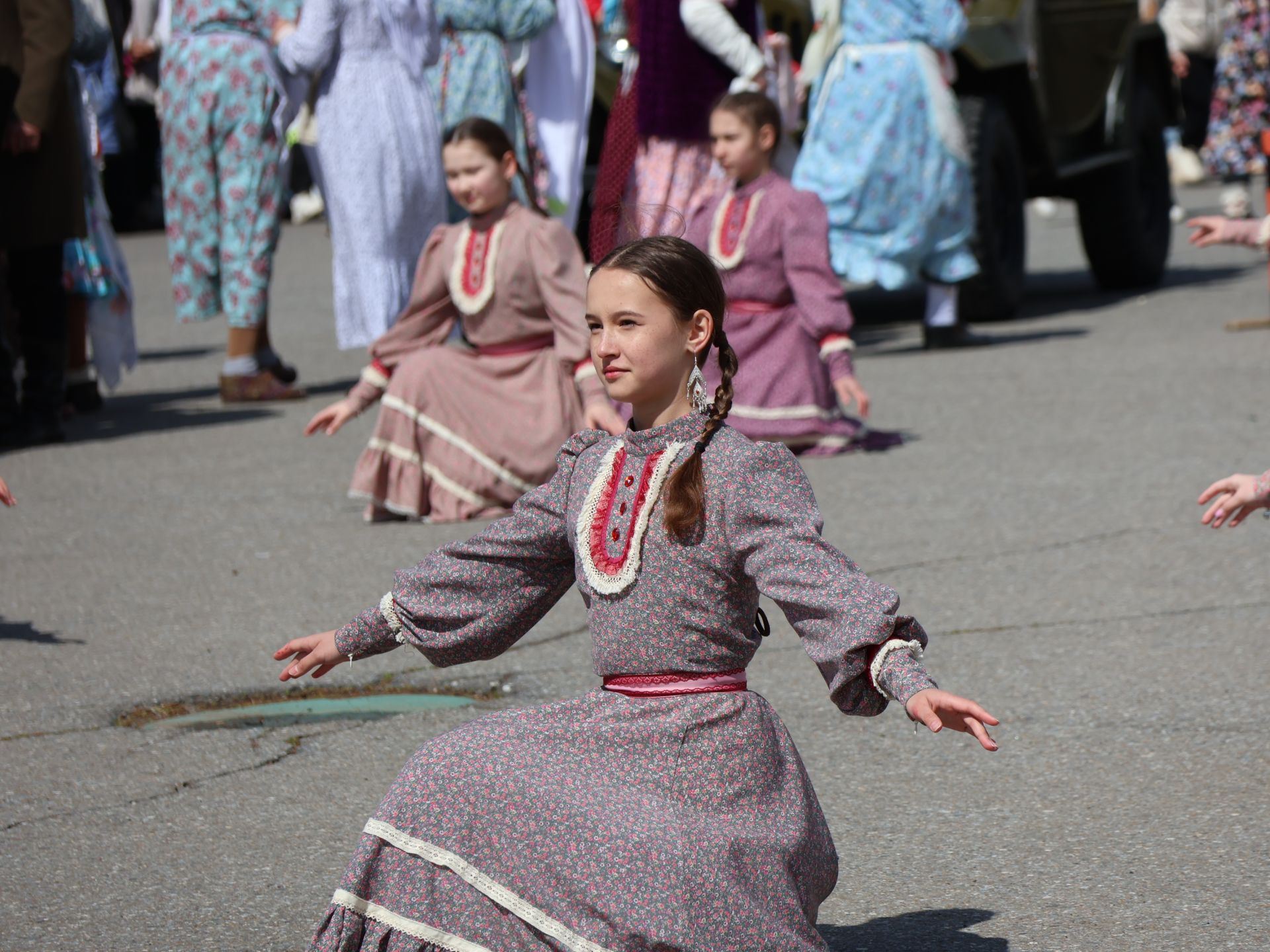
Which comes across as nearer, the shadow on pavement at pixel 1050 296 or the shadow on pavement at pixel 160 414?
the shadow on pavement at pixel 160 414

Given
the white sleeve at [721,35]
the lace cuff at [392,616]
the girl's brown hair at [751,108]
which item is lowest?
the lace cuff at [392,616]

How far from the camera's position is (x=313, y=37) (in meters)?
8.34

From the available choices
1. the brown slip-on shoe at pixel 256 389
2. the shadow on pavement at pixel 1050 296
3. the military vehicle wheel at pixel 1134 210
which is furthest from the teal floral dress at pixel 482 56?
the military vehicle wheel at pixel 1134 210

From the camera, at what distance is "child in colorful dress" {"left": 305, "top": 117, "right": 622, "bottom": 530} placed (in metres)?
6.30

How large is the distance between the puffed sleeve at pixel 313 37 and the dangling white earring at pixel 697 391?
5.75 m

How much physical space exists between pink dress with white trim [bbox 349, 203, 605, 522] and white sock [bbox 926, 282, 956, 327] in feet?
11.6

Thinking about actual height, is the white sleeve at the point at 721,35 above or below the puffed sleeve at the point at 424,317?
above

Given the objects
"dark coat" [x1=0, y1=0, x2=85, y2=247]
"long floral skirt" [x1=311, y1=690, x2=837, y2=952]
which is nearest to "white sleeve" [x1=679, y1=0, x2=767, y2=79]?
"dark coat" [x1=0, y1=0, x2=85, y2=247]

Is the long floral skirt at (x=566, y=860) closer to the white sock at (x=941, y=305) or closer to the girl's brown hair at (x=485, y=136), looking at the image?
the girl's brown hair at (x=485, y=136)

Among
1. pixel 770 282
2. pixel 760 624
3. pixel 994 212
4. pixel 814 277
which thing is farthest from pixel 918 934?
pixel 994 212

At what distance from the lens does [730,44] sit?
885 cm

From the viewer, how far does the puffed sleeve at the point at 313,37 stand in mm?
8312

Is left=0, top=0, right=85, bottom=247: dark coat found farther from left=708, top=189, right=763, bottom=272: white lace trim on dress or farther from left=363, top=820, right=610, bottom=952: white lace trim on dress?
left=363, top=820, right=610, bottom=952: white lace trim on dress

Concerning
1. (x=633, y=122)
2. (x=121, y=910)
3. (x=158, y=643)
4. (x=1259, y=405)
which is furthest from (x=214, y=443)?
(x=121, y=910)
